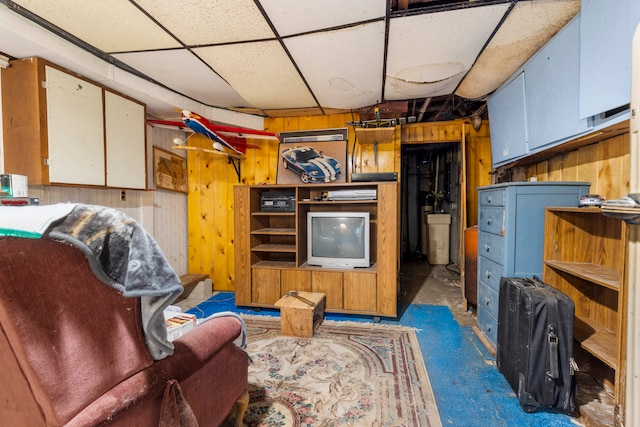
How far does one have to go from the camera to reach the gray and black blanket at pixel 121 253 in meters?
0.64

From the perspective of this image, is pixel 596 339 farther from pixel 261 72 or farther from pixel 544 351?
pixel 261 72

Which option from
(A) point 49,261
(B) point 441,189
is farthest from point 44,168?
(B) point 441,189

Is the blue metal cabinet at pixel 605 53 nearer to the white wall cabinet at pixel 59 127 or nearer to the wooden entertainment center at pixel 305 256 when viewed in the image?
the wooden entertainment center at pixel 305 256

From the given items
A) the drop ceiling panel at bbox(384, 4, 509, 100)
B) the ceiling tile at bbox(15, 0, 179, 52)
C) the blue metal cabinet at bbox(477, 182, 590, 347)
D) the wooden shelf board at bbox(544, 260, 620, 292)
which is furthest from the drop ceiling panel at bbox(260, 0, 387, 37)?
the wooden shelf board at bbox(544, 260, 620, 292)

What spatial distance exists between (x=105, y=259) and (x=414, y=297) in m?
3.30

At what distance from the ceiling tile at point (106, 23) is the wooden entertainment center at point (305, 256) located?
145 cm

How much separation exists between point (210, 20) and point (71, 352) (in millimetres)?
1793

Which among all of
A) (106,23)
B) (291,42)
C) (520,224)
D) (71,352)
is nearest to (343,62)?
(291,42)

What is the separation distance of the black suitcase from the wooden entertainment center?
114 centimetres

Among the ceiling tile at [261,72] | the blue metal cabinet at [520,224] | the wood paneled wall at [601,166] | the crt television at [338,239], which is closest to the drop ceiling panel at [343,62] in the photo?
the ceiling tile at [261,72]

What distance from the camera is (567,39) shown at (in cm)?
158

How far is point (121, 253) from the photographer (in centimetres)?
69

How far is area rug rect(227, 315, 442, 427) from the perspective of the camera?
1.49m

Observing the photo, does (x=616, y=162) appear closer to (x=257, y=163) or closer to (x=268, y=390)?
(x=268, y=390)
